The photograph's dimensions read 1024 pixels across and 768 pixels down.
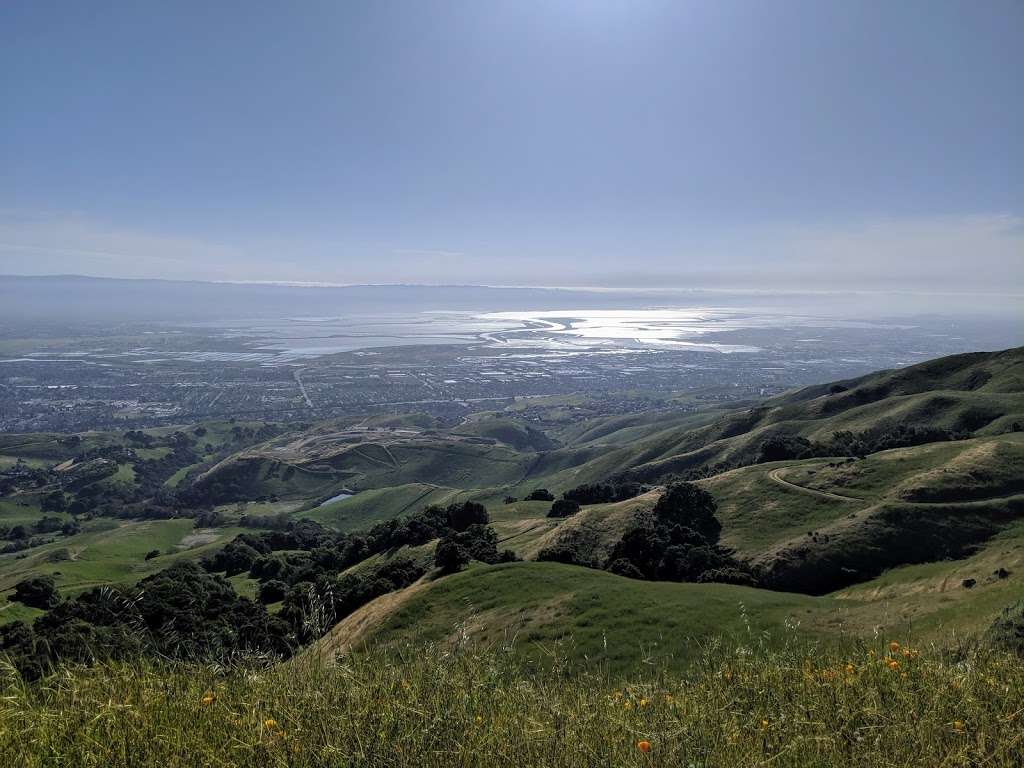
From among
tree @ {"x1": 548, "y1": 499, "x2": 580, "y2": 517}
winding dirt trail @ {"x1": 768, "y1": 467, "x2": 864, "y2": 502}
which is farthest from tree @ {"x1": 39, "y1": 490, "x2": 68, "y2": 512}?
winding dirt trail @ {"x1": 768, "y1": 467, "x2": 864, "y2": 502}

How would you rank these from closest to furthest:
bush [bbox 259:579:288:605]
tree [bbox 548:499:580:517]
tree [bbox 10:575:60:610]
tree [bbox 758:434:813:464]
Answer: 1. tree [bbox 10:575:60:610]
2. bush [bbox 259:579:288:605]
3. tree [bbox 548:499:580:517]
4. tree [bbox 758:434:813:464]

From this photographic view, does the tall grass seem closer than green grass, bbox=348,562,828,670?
Yes

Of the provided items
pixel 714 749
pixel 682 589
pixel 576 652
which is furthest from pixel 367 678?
pixel 682 589

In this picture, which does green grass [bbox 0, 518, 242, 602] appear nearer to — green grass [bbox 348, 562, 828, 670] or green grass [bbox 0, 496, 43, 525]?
green grass [bbox 0, 496, 43, 525]

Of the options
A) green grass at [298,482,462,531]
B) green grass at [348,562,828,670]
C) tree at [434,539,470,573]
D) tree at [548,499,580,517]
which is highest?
green grass at [348,562,828,670]

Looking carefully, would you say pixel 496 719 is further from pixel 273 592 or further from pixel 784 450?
pixel 784 450

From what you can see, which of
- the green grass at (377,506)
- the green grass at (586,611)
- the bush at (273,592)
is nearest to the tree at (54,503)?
the green grass at (377,506)

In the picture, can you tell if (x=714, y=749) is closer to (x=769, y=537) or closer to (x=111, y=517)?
(x=769, y=537)

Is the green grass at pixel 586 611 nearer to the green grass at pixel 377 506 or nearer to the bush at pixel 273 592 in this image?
the bush at pixel 273 592
